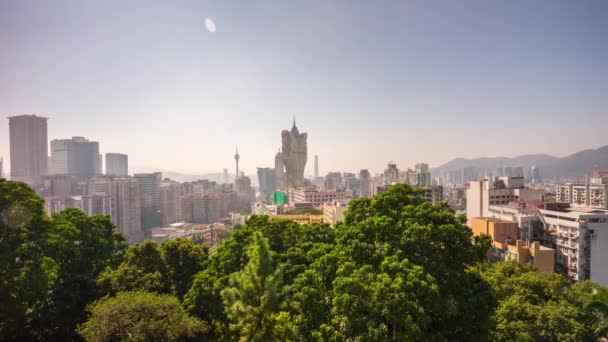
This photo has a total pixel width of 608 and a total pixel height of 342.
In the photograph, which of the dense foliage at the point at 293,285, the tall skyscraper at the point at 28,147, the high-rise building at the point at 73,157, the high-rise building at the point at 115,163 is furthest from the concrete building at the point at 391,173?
the high-rise building at the point at 115,163

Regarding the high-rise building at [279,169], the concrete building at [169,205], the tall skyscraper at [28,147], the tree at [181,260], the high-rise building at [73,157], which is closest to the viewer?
the tree at [181,260]

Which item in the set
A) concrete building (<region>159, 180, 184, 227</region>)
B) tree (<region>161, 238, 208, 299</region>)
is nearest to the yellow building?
tree (<region>161, 238, 208, 299</region>)

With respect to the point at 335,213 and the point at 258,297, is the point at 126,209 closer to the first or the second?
the point at 335,213

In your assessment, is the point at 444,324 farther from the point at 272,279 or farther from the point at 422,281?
the point at 272,279

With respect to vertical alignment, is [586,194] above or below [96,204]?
above

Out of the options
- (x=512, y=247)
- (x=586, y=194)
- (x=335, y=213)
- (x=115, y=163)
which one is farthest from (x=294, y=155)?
(x=512, y=247)

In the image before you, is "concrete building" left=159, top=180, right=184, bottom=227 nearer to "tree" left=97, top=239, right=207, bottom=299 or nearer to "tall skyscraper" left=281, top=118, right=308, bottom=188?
"tall skyscraper" left=281, top=118, right=308, bottom=188

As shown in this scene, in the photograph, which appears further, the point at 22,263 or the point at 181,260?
the point at 181,260

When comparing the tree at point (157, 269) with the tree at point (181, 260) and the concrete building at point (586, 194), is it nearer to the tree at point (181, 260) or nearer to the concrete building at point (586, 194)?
the tree at point (181, 260)
